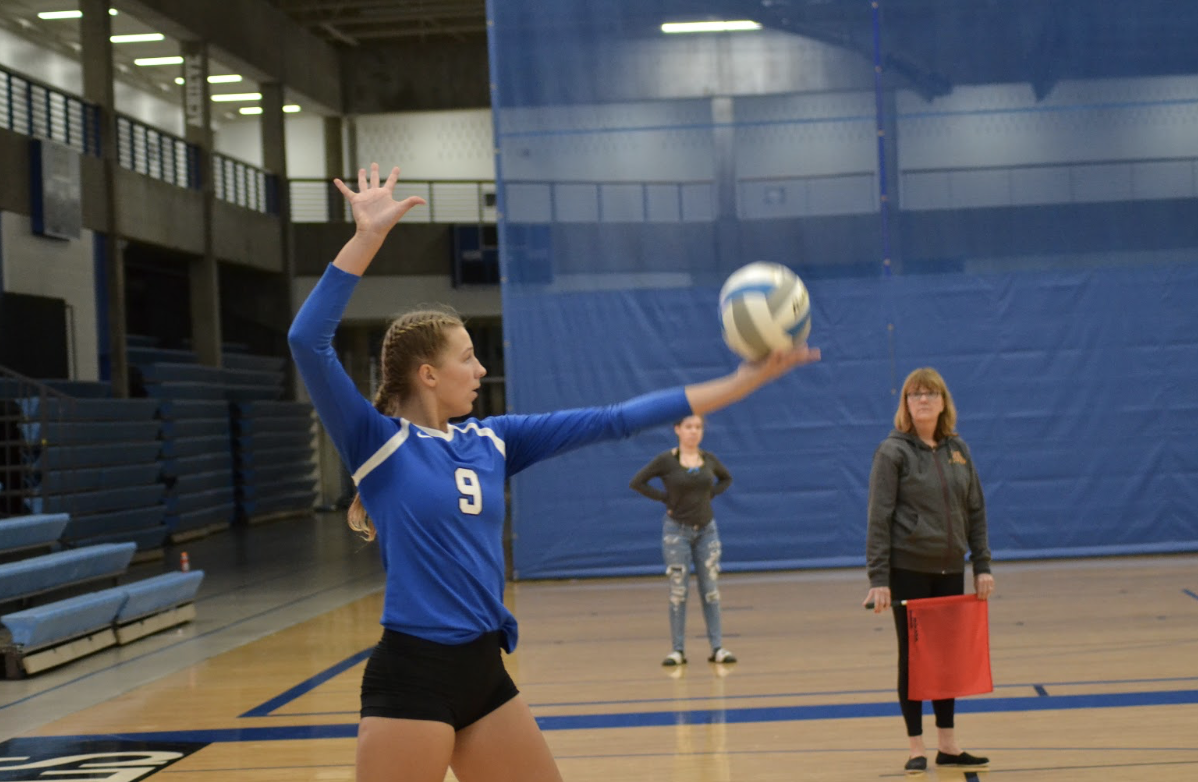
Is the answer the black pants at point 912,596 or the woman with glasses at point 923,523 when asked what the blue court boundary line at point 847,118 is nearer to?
the woman with glasses at point 923,523

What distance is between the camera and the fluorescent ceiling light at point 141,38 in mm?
21516

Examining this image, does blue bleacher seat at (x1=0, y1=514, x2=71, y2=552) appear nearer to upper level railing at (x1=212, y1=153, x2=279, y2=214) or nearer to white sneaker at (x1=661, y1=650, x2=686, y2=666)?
white sneaker at (x1=661, y1=650, x2=686, y2=666)

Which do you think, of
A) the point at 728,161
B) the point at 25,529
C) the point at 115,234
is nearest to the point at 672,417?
the point at 25,529

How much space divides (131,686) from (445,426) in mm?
5692

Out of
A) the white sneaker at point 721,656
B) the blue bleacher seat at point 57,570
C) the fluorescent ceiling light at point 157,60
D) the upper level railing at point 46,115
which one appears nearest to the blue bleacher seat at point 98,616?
the blue bleacher seat at point 57,570

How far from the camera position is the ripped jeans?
7.70 meters

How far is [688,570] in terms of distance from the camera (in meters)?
7.77

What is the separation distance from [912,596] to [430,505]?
3027 millimetres

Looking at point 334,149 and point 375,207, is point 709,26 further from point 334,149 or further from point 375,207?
point 334,149

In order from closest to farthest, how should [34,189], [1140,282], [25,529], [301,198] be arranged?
1. [25,529]
2. [1140,282]
3. [34,189]
4. [301,198]

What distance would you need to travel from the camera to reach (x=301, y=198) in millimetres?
25609

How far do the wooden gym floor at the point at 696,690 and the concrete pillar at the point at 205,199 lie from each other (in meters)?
10.0

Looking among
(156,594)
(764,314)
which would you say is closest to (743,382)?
(764,314)

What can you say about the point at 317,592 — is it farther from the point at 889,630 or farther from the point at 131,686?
the point at 889,630
